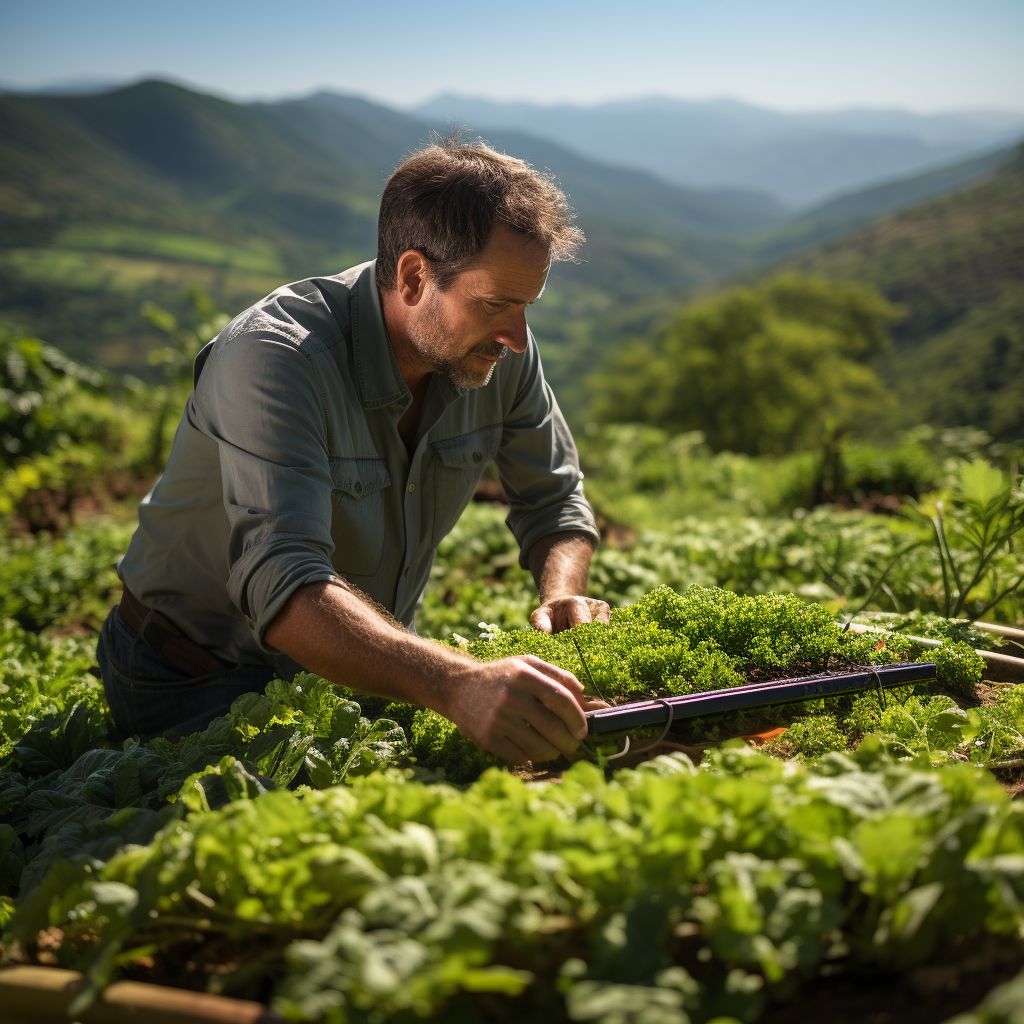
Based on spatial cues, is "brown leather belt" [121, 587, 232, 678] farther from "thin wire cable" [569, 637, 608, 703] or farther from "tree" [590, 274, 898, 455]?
"tree" [590, 274, 898, 455]

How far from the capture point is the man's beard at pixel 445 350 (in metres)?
3.33

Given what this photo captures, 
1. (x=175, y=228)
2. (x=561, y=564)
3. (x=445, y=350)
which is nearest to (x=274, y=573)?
(x=445, y=350)

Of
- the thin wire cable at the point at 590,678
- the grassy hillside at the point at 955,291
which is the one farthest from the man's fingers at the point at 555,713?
the grassy hillside at the point at 955,291

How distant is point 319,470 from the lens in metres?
3.01

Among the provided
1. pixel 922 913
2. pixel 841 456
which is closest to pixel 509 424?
pixel 922 913

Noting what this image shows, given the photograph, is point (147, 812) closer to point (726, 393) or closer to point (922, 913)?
point (922, 913)

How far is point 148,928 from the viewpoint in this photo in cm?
187

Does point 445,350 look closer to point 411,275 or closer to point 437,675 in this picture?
point 411,275

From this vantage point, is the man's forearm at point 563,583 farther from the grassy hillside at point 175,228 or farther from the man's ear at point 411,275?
the grassy hillside at point 175,228

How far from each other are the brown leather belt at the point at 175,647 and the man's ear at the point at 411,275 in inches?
63.0

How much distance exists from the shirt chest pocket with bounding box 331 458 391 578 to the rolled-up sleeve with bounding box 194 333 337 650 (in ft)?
0.89

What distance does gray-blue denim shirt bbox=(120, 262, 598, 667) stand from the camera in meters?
2.90

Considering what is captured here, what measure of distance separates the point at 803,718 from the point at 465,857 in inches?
56.4

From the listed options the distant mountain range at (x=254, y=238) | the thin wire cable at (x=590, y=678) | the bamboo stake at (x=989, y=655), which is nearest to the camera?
the thin wire cable at (x=590, y=678)
